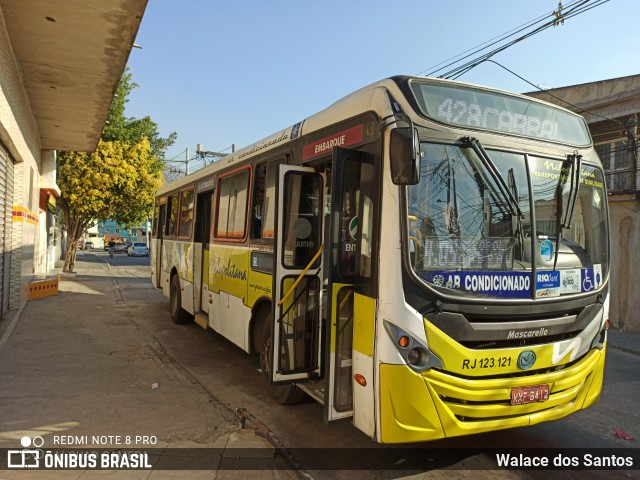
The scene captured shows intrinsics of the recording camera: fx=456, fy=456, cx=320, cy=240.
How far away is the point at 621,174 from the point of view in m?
12.1

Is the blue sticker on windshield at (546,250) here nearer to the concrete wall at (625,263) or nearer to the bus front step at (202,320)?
the bus front step at (202,320)

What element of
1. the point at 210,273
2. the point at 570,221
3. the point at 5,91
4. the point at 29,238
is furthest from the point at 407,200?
the point at 29,238

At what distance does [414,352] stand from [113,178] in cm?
1874

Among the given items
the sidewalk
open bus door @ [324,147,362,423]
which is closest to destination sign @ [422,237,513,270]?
open bus door @ [324,147,362,423]

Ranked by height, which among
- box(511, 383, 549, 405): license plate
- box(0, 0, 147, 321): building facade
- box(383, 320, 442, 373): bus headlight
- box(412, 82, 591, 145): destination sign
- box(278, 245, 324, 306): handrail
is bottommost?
box(511, 383, 549, 405): license plate

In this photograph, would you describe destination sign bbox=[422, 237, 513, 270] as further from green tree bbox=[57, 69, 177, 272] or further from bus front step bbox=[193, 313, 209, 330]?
green tree bbox=[57, 69, 177, 272]

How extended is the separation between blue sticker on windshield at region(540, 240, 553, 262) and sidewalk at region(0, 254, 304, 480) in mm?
2663

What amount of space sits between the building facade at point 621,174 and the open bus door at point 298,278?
8604mm

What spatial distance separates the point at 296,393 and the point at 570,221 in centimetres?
329

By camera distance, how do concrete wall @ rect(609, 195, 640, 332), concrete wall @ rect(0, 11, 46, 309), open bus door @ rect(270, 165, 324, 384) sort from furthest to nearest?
concrete wall @ rect(609, 195, 640, 332), concrete wall @ rect(0, 11, 46, 309), open bus door @ rect(270, 165, 324, 384)

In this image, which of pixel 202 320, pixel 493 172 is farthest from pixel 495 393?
pixel 202 320

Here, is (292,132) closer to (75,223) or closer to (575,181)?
(575,181)

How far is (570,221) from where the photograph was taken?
3893 mm

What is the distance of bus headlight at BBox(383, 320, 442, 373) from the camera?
10.8ft
